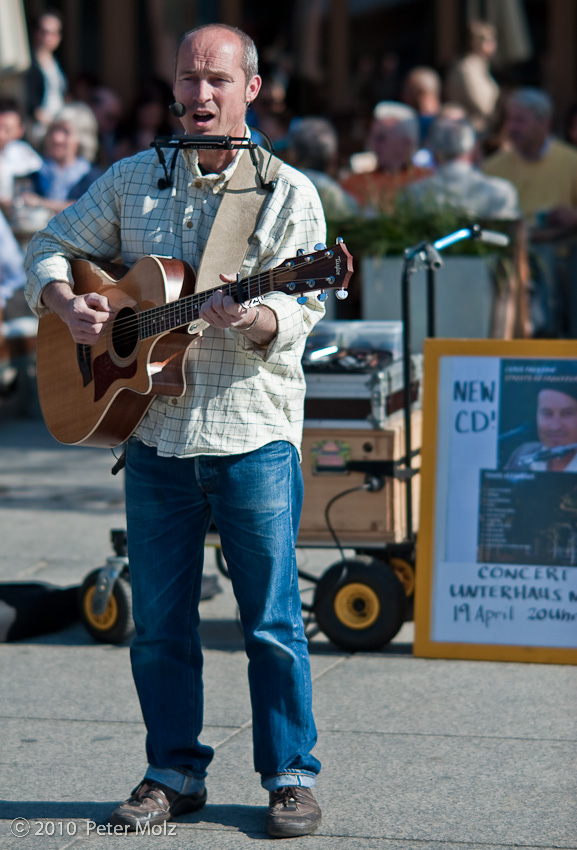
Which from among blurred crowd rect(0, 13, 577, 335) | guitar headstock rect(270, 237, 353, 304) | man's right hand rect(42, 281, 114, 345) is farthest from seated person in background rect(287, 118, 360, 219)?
guitar headstock rect(270, 237, 353, 304)

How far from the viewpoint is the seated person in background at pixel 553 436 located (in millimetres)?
4734

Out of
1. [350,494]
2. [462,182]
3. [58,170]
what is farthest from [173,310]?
[58,170]

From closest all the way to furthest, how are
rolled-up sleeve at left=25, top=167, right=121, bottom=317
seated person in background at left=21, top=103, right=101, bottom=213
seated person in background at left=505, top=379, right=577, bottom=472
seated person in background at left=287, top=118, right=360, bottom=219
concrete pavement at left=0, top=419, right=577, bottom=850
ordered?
concrete pavement at left=0, top=419, right=577, bottom=850 → rolled-up sleeve at left=25, top=167, right=121, bottom=317 → seated person in background at left=505, top=379, right=577, bottom=472 → seated person in background at left=287, top=118, right=360, bottom=219 → seated person in background at left=21, top=103, right=101, bottom=213

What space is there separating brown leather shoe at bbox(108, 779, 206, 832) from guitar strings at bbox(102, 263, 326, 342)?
45.1 inches

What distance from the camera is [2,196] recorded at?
34.7 ft

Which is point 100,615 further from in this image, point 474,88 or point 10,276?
point 474,88

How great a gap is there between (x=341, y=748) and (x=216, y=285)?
149cm

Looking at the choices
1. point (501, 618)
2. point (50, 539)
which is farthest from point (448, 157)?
point (501, 618)

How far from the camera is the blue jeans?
3324 millimetres

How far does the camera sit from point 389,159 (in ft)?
29.9

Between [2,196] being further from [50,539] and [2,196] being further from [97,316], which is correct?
[97,316]

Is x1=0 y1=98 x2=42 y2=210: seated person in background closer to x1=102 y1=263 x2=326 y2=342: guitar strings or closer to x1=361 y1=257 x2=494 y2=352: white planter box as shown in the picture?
x1=361 y1=257 x2=494 y2=352: white planter box

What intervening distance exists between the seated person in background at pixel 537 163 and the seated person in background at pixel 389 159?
0.71 m

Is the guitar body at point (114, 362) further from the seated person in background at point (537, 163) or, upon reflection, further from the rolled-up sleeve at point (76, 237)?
the seated person in background at point (537, 163)
